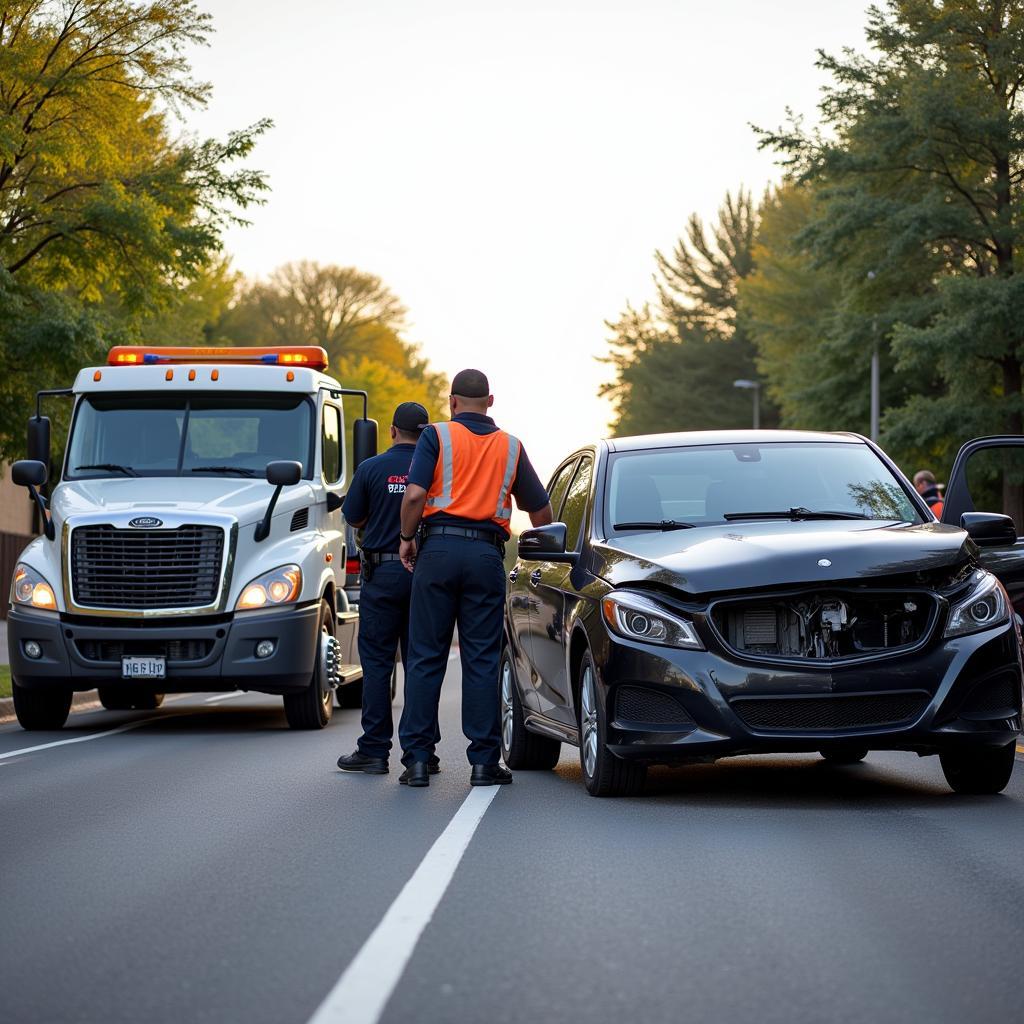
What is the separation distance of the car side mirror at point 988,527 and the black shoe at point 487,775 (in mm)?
2649

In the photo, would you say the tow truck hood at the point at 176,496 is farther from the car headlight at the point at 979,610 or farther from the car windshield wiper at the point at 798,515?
the car headlight at the point at 979,610

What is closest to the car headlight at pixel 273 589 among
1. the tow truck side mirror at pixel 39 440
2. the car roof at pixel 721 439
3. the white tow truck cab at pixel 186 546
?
the white tow truck cab at pixel 186 546

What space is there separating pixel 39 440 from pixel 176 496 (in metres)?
1.35

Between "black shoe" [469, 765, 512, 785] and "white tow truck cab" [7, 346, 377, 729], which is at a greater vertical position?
"white tow truck cab" [7, 346, 377, 729]

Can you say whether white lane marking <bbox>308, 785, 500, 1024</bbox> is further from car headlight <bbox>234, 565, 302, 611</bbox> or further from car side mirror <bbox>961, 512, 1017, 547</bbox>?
car headlight <bbox>234, 565, 302, 611</bbox>

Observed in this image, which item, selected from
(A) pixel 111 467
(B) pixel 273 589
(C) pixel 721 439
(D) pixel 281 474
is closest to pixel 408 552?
(C) pixel 721 439

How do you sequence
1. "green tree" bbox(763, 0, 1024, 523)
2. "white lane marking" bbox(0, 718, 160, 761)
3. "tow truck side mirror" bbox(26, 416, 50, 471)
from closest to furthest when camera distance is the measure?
"white lane marking" bbox(0, 718, 160, 761) < "tow truck side mirror" bbox(26, 416, 50, 471) < "green tree" bbox(763, 0, 1024, 523)

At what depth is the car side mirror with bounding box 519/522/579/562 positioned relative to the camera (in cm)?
988

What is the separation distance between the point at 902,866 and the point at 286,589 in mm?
8232

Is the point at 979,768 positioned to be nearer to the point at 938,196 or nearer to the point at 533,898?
the point at 533,898

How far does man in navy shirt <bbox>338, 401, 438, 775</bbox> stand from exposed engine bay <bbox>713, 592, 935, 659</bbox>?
2392 millimetres

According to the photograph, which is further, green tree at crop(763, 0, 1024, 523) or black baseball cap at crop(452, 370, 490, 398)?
green tree at crop(763, 0, 1024, 523)

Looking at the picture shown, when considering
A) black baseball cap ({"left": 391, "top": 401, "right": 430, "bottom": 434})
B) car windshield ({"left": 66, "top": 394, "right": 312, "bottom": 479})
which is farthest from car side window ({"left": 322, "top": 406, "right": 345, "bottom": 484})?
black baseball cap ({"left": 391, "top": 401, "right": 430, "bottom": 434})

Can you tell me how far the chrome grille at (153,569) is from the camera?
47.8 feet
